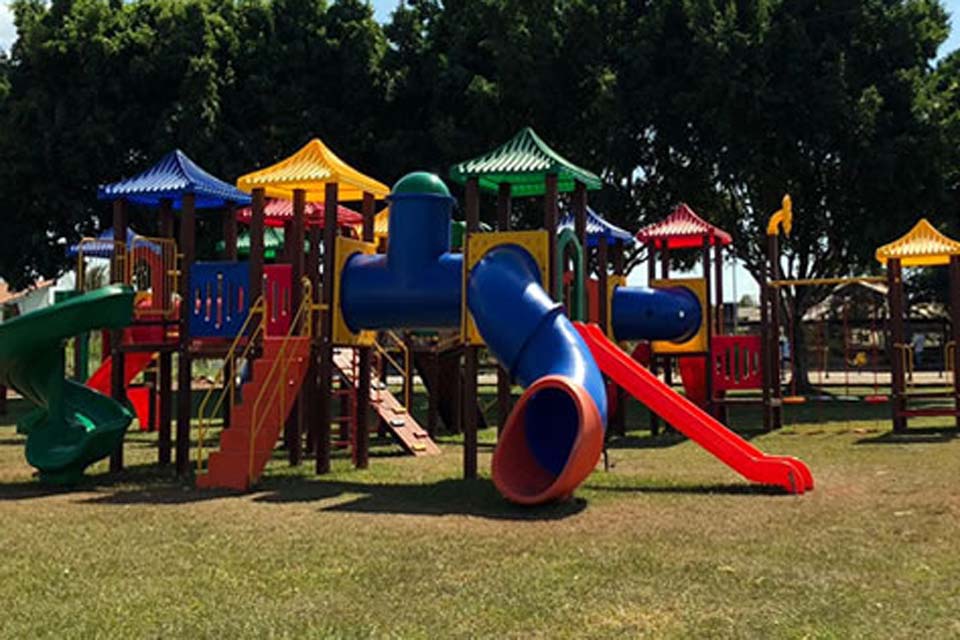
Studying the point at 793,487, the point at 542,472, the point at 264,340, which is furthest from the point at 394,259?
the point at 793,487

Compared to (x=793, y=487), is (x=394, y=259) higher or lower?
higher

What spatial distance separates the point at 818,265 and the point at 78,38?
22.4 metres

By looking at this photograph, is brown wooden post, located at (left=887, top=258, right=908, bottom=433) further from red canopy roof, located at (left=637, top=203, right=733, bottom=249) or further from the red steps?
the red steps

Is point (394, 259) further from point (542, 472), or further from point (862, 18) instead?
point (862, 18)

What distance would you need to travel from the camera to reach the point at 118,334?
45.4 ft

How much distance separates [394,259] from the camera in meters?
13.1

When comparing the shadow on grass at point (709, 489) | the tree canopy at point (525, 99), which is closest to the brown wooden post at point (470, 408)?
the shadow on grass at point (709, 489)

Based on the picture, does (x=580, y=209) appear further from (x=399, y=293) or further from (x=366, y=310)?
(x=366, y=310)

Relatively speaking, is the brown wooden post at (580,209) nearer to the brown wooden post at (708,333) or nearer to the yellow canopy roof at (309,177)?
the yellow canopy roof at (309,177)

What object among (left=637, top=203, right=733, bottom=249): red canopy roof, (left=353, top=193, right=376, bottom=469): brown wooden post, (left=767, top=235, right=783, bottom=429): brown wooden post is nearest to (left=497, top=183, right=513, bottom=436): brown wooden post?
(left=353, top=193, right=376, bottom=469): brown wooden post

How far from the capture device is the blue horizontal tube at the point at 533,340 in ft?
35.5

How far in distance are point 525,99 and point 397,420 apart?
13.2 meters

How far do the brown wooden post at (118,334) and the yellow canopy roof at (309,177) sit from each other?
6.04 feet

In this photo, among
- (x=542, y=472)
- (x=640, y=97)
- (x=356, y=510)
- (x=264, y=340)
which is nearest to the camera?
(x=356, y=510)
